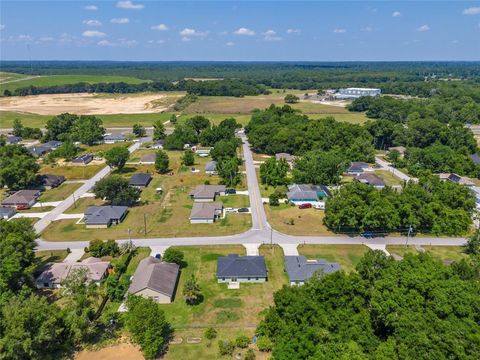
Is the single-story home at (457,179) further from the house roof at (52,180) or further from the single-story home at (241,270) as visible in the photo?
the house roof at (52,180)

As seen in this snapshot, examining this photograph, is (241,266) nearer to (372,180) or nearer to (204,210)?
(204,210)

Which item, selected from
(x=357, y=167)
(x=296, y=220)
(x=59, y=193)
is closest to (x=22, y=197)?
(x=59, y=193)

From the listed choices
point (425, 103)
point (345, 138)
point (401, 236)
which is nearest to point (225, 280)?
point (401, 236)

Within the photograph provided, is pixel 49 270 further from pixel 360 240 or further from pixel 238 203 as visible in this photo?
pixel 360 240

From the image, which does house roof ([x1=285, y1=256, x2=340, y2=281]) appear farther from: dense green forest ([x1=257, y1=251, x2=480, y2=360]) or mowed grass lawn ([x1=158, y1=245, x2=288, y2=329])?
dense green forest ([x1=257, y1=251, x2=480, y2=360])

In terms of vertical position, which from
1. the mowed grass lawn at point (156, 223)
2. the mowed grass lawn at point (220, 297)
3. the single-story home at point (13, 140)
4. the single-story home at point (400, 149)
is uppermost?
the single-story home at point (13, 140)

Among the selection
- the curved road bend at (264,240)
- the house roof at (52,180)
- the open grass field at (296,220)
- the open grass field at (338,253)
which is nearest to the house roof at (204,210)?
the curved road bend at (264,240)
